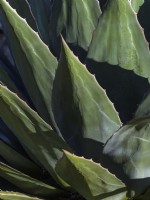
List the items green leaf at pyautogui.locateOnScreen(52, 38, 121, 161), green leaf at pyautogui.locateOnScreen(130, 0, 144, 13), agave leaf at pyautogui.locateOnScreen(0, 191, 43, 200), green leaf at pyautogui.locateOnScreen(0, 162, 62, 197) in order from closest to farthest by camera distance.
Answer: green leaf at pyautogui.locateOnScreen(52, 38, 121, 161)
agave leaf at pyautogui.locateOnScreen(0, 191, 43, 200)
green leaf at pyautogui.locateOnScreen(0, 162, 62, 197)
green leaf at pyautogui.locateOnScreen(130, 0, 144, 13)

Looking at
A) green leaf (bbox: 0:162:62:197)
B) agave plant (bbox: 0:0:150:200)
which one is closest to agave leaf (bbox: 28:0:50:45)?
agave plant (bbox: 0:0:150:200)

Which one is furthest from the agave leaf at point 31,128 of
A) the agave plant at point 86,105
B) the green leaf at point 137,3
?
the green leaf at point 137,3

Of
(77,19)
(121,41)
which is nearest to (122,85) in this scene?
(121,41)

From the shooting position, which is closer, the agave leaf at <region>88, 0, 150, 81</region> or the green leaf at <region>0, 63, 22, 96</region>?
the agave leaf at <region>88, 0, 150, 81</region>

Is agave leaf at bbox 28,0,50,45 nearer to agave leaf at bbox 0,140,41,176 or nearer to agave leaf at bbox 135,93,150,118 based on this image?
agave leaf at bbox 0,140,41,176

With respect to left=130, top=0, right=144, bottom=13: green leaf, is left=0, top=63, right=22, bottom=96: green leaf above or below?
above

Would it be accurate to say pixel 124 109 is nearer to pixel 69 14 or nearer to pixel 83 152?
pixel 83 152

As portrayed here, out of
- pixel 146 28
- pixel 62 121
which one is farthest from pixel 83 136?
pixel 146 28
